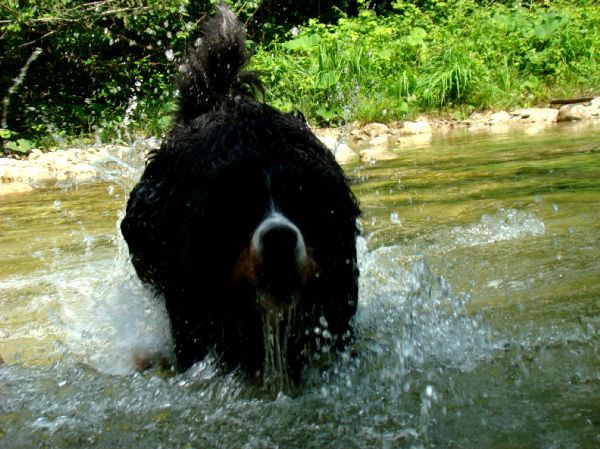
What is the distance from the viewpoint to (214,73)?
3748 mm

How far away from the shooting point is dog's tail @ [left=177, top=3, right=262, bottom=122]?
3719 millimetres

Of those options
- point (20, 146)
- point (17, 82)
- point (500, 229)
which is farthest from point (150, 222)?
A: point (17, 82)

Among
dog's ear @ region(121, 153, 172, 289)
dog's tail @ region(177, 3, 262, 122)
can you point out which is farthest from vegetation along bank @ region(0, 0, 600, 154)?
dog's ear @ region(121, 153, 172, 289)

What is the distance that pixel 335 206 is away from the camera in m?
2.94

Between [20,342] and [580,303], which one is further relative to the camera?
[20,342]

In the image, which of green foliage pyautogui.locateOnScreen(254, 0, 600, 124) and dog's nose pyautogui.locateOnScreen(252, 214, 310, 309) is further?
green foliage pyautogui.locateOnScreen(254, 0, 600, 124)

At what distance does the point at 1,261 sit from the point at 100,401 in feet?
9.87

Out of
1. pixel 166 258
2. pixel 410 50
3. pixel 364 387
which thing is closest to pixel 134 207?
pixel 166 258

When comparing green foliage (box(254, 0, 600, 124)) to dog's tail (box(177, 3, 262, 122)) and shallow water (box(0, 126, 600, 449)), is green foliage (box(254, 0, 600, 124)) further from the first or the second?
dog's tail (box(177, 3, 262, 122))

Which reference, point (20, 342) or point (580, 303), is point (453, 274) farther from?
point (20, 342)

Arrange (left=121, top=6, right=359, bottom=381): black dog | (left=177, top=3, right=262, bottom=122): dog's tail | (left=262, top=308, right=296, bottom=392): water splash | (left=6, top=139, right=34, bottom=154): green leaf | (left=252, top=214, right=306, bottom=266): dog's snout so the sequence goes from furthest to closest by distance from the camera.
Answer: (left=6, top=139, right=34, bottom=154): green leaf
(left=177, top=3, right=262, bottom=122): dog's tail
(left=262, top=308, right=296, bottom=392): water splash
(left=121, top=6, right=359, bottom=381): black dog
(left=252, top=214, right=306, bottom=266): dog's snout

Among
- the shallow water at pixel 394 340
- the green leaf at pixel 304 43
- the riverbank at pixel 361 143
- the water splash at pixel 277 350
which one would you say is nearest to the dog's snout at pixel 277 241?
the water splash at pixel 277 350

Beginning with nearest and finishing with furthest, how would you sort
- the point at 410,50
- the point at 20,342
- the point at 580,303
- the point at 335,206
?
1. the point at 335,206
2. the point at 580,303
3. the point at 20,342
4. the point at 410,50

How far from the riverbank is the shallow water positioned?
3.10m
